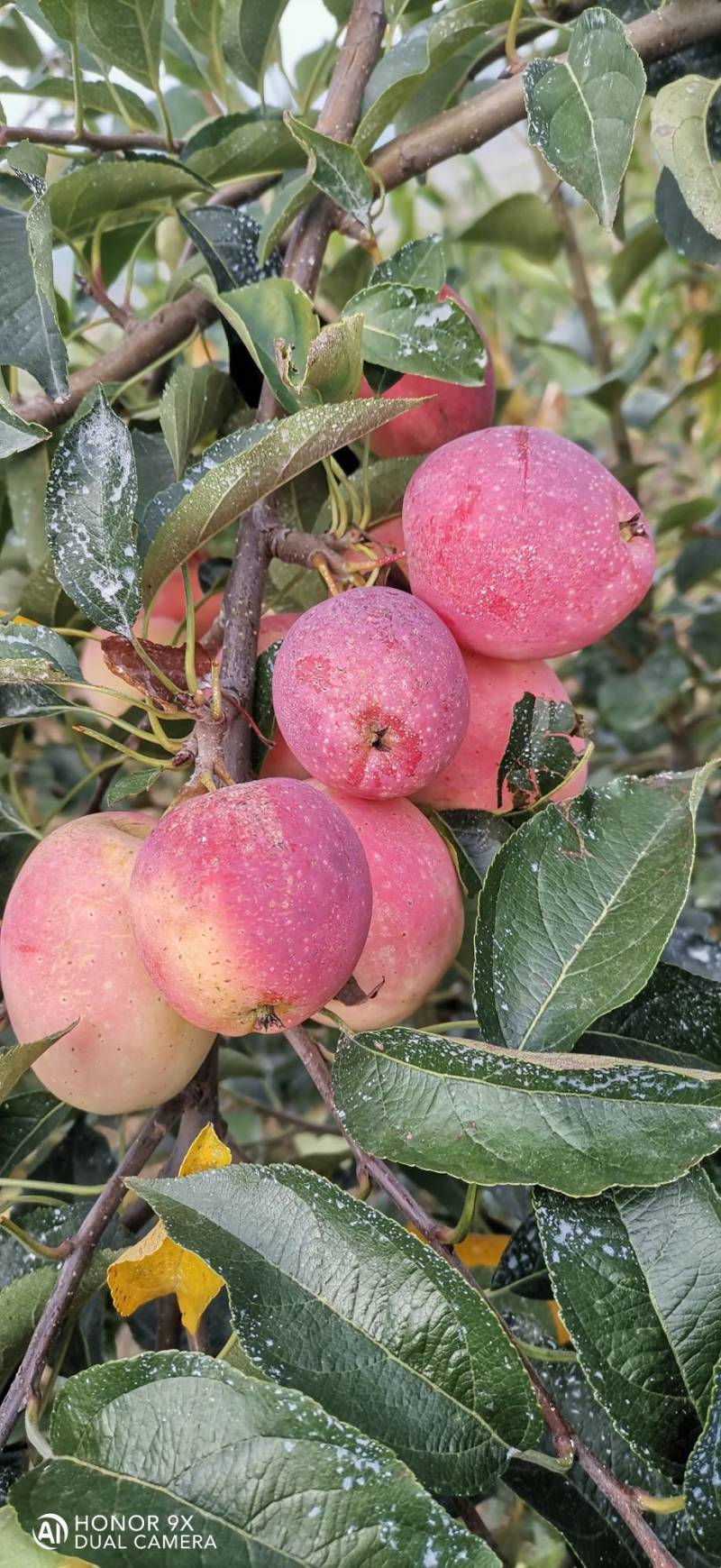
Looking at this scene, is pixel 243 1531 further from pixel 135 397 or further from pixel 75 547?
pixel 135 397

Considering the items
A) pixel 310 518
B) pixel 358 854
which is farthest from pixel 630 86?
pixel 358 854

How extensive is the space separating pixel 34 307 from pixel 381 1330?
615 mm

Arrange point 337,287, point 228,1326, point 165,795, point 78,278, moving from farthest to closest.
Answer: point 165,795 < point 337,287 < point 78,278 < point 228,1326

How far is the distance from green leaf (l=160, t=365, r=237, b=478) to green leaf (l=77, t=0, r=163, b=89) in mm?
259

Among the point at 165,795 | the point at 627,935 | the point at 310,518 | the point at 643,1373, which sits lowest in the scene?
the point at 165,795

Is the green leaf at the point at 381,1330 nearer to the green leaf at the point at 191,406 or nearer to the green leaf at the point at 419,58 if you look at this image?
the green leaf at the point at 191,406

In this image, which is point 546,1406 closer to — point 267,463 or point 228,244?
point 267,463

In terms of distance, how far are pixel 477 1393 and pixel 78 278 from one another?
88 cm

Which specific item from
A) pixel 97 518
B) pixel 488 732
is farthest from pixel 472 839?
pixel 97 518

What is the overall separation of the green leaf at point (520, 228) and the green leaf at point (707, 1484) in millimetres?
1123

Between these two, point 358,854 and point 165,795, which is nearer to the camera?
point 358,854

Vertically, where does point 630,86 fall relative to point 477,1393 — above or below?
above

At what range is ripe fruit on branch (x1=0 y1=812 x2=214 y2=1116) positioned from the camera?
0.64 metres

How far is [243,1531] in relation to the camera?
1.43 ft
